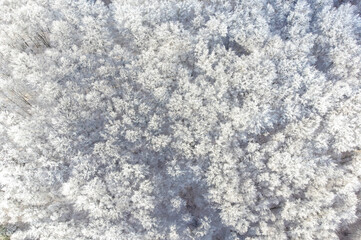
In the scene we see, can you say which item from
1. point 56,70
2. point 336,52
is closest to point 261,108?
point 336,52

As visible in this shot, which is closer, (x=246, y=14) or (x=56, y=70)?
(x=56, y=70)

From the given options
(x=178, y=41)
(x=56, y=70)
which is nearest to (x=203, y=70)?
(x=178, y=41)

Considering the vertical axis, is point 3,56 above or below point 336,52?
below

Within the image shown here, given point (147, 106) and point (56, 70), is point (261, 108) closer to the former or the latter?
point (147, 106)

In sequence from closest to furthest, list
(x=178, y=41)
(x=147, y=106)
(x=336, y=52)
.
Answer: (x=147, y=106) < (x=178, y=41) < (x=336, y=52)

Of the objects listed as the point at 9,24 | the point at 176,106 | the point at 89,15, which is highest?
the point at 89,15

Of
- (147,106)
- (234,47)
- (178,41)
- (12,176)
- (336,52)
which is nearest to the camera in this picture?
(12,176)

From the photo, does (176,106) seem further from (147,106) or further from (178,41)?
(178,41)
